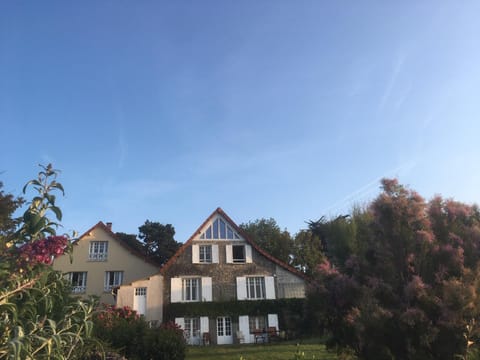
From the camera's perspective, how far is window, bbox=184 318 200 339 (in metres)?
29.7

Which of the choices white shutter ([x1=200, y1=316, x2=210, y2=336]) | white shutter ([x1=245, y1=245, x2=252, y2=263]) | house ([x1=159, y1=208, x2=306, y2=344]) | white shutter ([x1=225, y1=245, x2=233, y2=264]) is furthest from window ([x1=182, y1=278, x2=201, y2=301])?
white shutter ([x1=245, y1=245, x2=252, y2=263])

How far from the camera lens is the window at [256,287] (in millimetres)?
31297

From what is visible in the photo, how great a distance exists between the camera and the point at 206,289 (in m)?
31.0

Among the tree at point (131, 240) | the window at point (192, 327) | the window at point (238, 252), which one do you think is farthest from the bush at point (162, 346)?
the tree at point (131, 240)

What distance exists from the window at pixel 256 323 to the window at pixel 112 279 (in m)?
11.6

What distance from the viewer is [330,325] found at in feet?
34.9

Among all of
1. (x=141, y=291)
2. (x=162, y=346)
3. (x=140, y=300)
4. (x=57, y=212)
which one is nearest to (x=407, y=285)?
(x=162, y=346)

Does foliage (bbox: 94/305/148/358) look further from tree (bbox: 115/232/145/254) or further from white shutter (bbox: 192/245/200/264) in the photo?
tree (bbox: 115/232/145/254)

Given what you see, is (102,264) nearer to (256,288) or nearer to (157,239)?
(256,288)

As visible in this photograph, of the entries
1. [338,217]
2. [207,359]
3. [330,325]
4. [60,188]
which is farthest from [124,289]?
[60,188]

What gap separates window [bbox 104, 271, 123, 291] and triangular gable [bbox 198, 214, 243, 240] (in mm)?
7926

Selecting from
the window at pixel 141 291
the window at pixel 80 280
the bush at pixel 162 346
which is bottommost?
the bush at pixel 162 346

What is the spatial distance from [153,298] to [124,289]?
220 centimetres

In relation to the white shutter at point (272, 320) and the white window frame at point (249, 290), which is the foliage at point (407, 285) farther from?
the white window frame at point (249, 290)
